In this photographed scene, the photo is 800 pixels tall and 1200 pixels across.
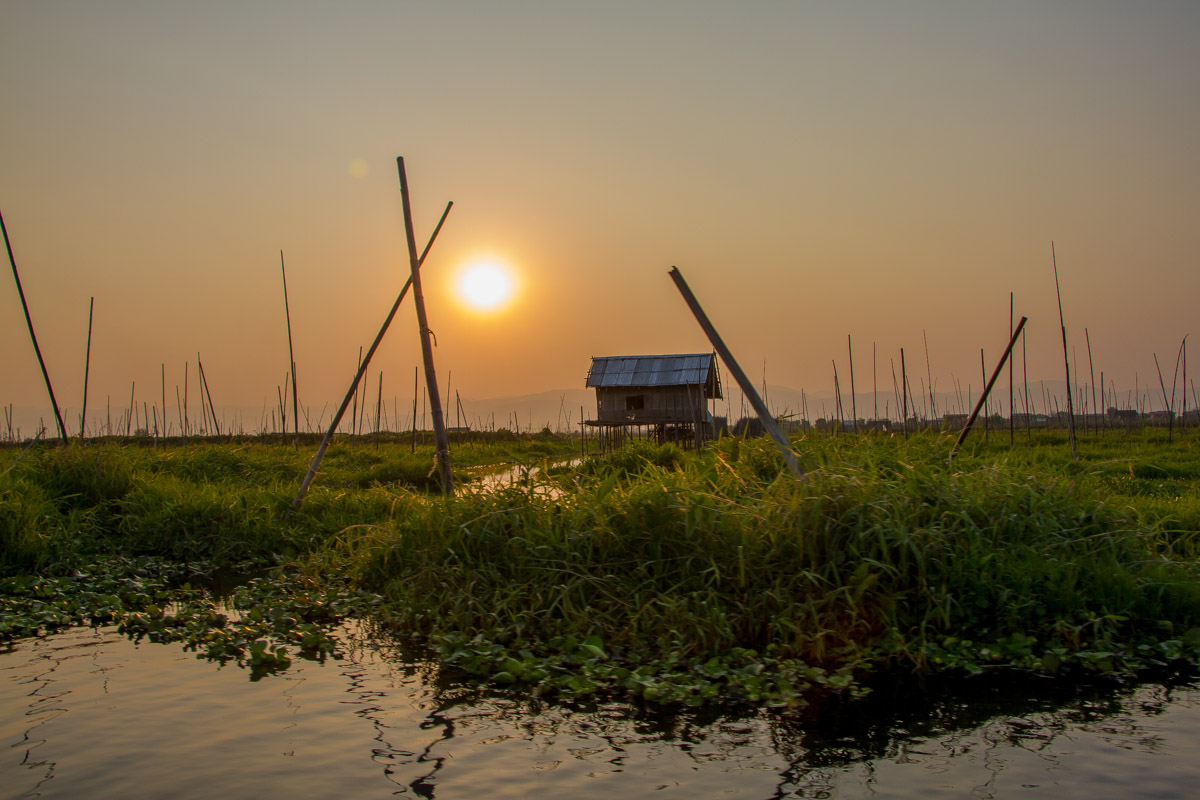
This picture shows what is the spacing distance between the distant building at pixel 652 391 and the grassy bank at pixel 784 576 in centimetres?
2108

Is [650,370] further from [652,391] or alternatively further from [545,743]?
[545,743]

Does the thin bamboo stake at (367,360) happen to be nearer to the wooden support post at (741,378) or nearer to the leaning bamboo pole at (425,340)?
the leaning bamboo pole at (425,340)

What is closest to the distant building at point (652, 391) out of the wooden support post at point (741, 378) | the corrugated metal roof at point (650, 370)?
the corrugated metal roof at point (650, 370)

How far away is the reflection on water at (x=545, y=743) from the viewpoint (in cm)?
338

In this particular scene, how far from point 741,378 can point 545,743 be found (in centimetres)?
363

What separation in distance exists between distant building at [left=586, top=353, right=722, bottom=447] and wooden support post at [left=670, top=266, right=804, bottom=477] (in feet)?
68.0

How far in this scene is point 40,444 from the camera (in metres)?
10.9

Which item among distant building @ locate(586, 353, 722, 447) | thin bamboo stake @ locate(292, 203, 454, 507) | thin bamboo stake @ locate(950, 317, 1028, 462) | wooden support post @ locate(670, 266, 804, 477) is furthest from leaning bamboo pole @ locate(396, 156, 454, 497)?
distant building @ locate(586, 353, 722, 447)

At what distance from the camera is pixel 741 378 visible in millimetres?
6648

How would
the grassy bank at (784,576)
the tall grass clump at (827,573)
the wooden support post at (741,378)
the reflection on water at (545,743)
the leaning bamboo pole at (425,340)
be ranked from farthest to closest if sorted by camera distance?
the leaning bamboo pole at (425,340) → the wooden support post at (741,378) → the tall grass clump at (827,573) → the grassy bank at (784,576) → the reflection on water at (545,743)

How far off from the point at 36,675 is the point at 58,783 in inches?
70.2

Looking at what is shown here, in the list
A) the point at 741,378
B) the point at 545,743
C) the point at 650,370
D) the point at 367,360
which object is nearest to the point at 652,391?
the point at 650,370

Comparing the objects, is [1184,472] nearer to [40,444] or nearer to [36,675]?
[36,675]

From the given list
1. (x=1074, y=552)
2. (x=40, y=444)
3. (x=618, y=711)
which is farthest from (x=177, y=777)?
(x=40, y=444)
